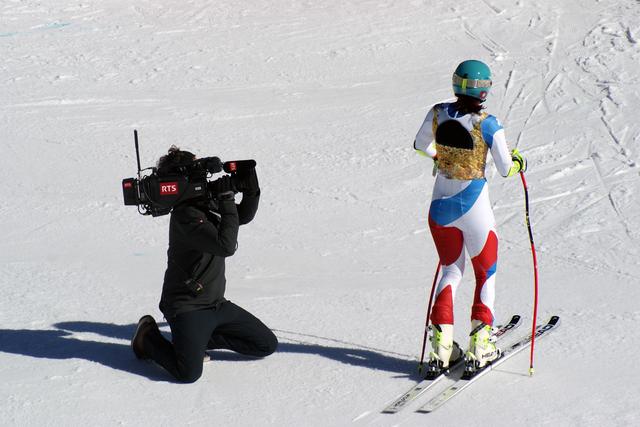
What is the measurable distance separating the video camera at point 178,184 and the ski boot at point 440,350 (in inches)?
46.3

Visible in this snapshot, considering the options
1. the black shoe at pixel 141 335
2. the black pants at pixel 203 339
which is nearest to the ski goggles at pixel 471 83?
the black pants at pixel 203 339

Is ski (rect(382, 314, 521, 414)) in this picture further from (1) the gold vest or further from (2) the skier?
(1) the gold vest

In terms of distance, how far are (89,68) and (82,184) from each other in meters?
3.13

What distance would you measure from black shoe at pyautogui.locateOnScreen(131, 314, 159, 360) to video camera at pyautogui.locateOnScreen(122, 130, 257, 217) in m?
0.65

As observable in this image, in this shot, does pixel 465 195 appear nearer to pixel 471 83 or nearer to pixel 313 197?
pixel 471 83

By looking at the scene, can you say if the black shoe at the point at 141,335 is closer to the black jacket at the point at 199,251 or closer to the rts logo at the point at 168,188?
the black jacket at the point at 199,251

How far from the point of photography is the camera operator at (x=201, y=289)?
4805 millimetres

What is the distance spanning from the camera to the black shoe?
5125 mm

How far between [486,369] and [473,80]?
1.42 metres

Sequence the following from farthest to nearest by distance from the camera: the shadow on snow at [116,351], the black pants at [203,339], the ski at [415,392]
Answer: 1. the shadow on snow at [116,351]
2. the black pants at [203,339]
3. the ski at [415,392]

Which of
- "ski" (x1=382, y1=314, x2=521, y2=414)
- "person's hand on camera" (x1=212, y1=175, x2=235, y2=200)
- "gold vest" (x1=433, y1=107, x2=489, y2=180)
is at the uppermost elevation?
"gold vest" (x1=433, y1=107, x2=489, y2=180)

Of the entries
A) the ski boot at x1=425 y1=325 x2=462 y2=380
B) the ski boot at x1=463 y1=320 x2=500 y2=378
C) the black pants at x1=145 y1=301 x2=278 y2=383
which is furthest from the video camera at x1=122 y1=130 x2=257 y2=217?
the ski boot at x1=463 y1=320 x2=500 y2=378

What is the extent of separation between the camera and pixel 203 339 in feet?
16.2

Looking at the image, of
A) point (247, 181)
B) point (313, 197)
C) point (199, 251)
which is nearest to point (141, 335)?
point (199, 251)
